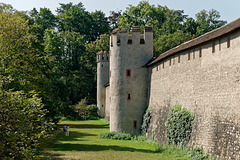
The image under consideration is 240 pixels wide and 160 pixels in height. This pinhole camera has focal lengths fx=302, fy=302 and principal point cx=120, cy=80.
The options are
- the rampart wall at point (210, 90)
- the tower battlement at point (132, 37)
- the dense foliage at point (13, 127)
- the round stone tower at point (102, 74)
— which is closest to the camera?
the dense foliage at point (13, 127)

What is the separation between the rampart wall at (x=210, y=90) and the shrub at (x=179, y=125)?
380mm

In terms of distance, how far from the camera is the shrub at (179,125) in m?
15.2

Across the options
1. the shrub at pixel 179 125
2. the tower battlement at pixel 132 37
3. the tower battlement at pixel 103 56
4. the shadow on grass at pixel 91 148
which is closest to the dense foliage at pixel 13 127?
the shrub at pixel 179 125

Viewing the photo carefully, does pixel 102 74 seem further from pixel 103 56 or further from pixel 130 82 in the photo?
pixel 130 82

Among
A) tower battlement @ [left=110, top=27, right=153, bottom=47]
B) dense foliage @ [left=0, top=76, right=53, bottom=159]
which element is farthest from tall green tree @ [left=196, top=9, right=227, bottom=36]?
dense foliage @ [left=0, top=76, right=53, bottom=159]

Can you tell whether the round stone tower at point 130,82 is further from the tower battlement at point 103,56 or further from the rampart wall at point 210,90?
the tower battlement at point 103,56

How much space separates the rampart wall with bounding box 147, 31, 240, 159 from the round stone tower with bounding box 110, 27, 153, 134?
4.98 metres

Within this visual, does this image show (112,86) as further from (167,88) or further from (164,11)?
(164,11)

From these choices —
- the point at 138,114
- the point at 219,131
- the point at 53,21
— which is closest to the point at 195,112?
the point at 219,131

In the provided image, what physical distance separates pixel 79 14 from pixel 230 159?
204ft

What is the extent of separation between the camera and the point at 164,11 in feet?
198

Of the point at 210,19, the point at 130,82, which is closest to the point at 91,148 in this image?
the point at 130,82

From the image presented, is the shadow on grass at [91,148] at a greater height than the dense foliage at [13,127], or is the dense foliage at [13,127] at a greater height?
the dense foliage at [13,127]

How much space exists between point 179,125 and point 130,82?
862 cm
